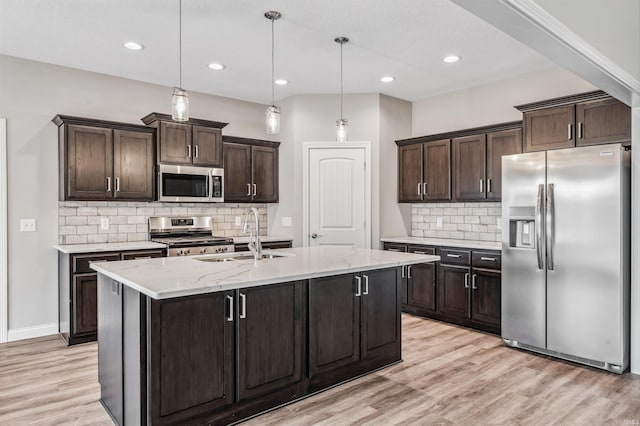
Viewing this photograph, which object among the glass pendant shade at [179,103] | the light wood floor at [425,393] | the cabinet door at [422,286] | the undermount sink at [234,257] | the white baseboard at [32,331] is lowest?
the light wood floor at [425,393]

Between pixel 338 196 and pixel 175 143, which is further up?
pixel 175 143

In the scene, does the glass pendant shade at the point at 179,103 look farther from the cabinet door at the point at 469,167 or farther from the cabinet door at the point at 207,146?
the cabinet door at the point at 469,167

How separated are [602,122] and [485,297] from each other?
6.50 feet

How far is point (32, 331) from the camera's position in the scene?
171 inches

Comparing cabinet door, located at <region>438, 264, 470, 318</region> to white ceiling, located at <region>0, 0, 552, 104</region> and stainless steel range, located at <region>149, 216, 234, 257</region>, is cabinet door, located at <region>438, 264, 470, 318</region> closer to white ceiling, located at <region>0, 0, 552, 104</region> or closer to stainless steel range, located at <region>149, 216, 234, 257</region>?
white ceiling, located at <region>0, 0, 552, 104</region>

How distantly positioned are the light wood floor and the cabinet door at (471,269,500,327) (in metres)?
0.48

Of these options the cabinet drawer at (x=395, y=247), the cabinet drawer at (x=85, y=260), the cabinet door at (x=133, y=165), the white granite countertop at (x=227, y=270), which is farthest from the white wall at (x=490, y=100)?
the cabinet drawer at (x=85, y=260)

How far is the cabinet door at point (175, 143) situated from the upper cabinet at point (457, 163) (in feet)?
9.06

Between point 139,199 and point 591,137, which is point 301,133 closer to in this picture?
point 139,199

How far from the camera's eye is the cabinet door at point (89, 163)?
4.27 m

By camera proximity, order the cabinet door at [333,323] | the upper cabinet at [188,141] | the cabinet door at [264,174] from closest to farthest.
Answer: the cabinet door at [333,323]
the upper cabinet at [188,141]
the cabinet door at [264,174]

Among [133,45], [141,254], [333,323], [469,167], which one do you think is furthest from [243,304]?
[469,167]

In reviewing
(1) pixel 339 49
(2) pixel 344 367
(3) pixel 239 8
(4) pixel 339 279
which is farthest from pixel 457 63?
(2) pixel 344 367

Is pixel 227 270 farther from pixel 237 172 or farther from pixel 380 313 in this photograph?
pixel 237 172
